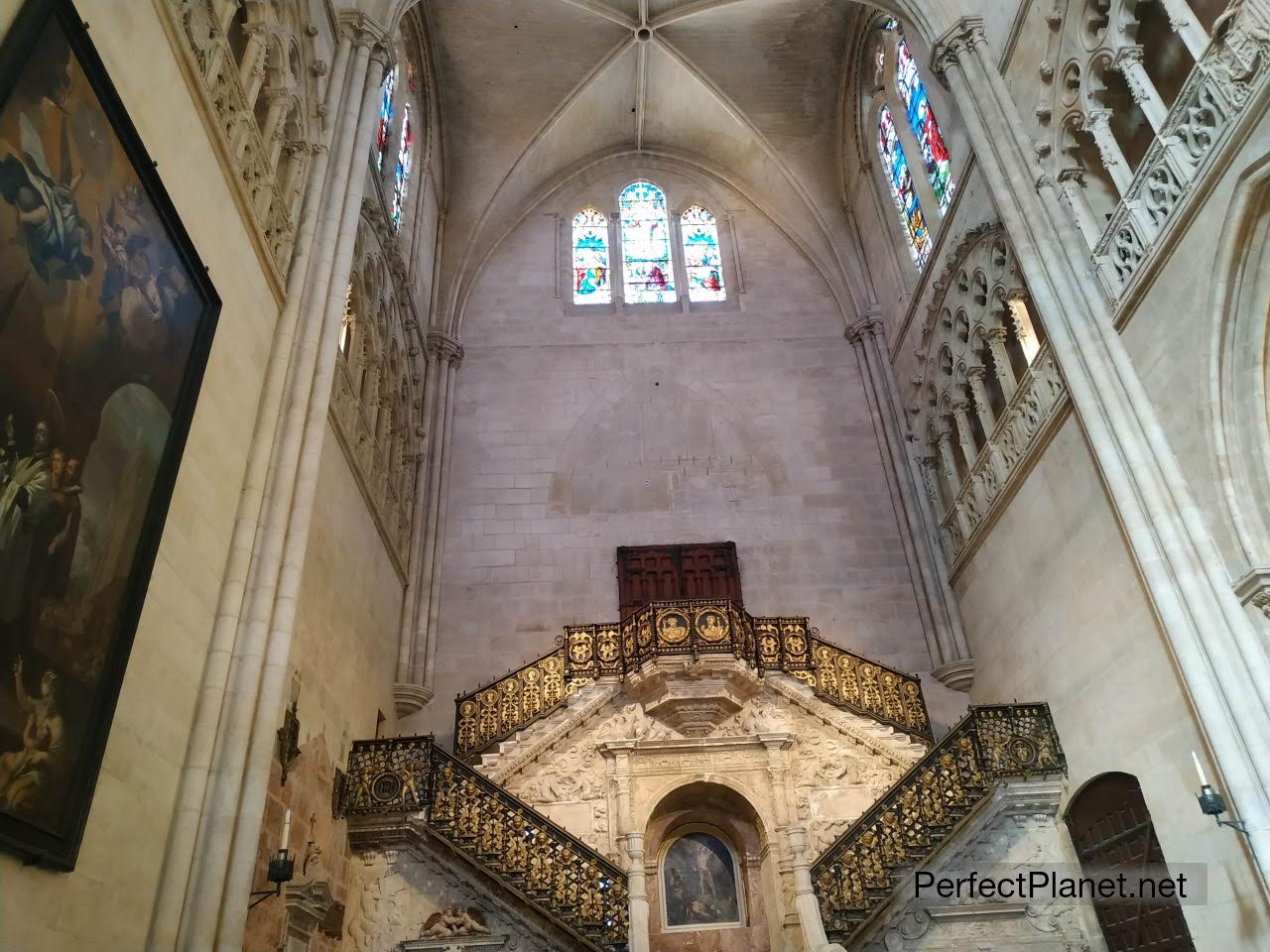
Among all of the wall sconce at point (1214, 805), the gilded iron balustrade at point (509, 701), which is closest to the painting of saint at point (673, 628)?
the gilded iron balustrade at point (509, 701)

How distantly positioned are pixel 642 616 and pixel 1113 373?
629 centimetres

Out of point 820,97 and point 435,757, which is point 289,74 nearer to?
point 435,757

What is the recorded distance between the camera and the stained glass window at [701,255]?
1764 centimetres

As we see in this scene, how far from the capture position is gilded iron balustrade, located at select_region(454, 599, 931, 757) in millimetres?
11438

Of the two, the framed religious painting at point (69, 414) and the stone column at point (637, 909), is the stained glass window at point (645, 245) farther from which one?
the framed religious painting at point (69, 414)

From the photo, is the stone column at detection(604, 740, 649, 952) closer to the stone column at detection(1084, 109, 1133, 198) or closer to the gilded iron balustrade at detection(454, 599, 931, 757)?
the gilded iron balustrade at detection(454, 599, 931, 757)

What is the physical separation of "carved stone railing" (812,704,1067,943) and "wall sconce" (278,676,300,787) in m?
4.86

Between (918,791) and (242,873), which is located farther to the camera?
(918,791)

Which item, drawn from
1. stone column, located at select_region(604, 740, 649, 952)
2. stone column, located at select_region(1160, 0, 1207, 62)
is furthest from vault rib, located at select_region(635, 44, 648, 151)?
stone column, located at select_region(604, 740, 649, 952)

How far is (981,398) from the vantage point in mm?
11914

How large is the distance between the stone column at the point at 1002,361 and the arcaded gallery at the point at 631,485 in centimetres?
6

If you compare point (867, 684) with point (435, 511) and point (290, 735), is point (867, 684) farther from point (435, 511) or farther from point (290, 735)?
point (290, 735)

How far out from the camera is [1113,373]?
26.7 ft

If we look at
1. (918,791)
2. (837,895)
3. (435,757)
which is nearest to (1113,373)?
(918,791)
